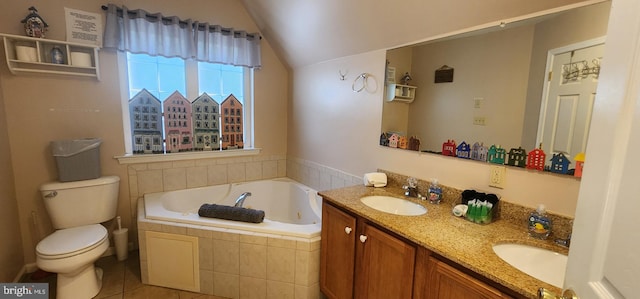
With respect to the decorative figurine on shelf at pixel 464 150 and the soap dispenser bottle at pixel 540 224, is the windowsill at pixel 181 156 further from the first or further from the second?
the soap dispenser bottle at pixel 540 224

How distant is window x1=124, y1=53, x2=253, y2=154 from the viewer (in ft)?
7.97

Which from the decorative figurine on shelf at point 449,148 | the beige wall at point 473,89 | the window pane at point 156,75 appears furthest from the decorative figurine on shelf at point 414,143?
the window pane at point 156,75

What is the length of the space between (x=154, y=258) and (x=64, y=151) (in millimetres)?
1063

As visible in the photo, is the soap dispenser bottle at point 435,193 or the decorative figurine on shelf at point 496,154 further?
the soap dispenser bottle at point 435,193

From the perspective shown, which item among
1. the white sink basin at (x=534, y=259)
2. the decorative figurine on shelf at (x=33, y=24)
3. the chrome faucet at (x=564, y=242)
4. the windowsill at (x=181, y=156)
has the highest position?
the decorative figurine on shelf at (x=33, y=24)

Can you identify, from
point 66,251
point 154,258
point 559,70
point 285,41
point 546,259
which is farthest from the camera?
point 285,41

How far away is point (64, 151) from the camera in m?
2.04

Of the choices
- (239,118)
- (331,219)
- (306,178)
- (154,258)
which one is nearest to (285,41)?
(239,118)

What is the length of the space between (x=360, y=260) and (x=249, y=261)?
2.77 ft

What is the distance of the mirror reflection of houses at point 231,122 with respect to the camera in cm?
282

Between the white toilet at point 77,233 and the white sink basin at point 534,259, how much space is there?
238 cm

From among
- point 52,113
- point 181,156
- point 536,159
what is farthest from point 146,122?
point 536,159

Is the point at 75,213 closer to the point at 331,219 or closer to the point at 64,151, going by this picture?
the point at 64,151

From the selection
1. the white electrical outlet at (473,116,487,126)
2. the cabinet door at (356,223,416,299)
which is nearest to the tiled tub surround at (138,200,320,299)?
the cabinet door at (356,223,416,299)
